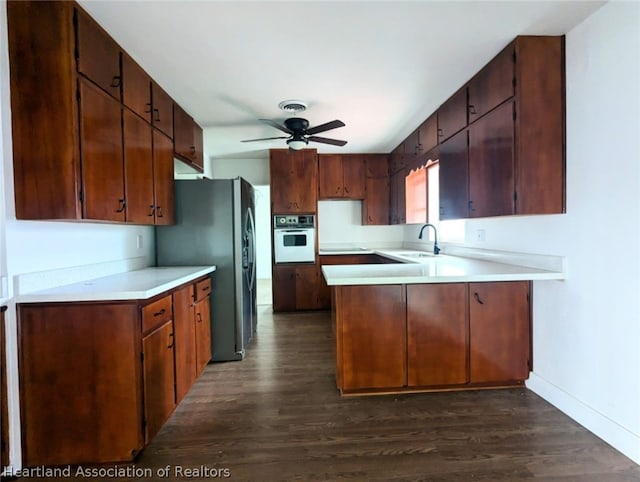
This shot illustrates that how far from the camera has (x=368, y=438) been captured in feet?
6.44

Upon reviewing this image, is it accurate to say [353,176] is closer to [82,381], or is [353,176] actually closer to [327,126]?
[327,126]

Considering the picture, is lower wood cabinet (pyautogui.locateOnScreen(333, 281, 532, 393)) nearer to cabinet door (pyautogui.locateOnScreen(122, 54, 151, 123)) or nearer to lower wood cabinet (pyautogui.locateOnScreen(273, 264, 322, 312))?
cabinet door (pyautogui.locateOnScreen(122, 54, 151, 123))

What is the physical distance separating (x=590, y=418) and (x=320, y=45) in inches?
109

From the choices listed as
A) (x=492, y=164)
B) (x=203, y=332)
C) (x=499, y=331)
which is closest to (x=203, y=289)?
(x=203, y=332)

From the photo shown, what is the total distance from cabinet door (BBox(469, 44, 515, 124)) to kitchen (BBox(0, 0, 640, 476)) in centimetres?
33

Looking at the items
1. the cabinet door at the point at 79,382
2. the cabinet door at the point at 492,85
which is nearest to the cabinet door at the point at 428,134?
the cabinet door at the point at 492,85

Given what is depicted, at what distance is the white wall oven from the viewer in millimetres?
4918

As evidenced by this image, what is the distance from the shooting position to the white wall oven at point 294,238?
16.1 ft

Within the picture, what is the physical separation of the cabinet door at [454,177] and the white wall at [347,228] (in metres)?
2.43

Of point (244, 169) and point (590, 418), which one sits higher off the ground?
point (244, 169)

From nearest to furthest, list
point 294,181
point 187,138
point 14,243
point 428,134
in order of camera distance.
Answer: point 14,243
point 187,138
point 428,134
point 294,181

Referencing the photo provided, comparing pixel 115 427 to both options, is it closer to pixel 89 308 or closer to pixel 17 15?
pixel 89 308

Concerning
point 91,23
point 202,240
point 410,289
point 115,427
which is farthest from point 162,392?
point 91,23

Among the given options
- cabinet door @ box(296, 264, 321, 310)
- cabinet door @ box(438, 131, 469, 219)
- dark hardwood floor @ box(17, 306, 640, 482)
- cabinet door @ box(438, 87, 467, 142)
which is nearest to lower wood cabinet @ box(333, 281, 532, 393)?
dark hardwood floor @ box(17, 306, 640, 482)
